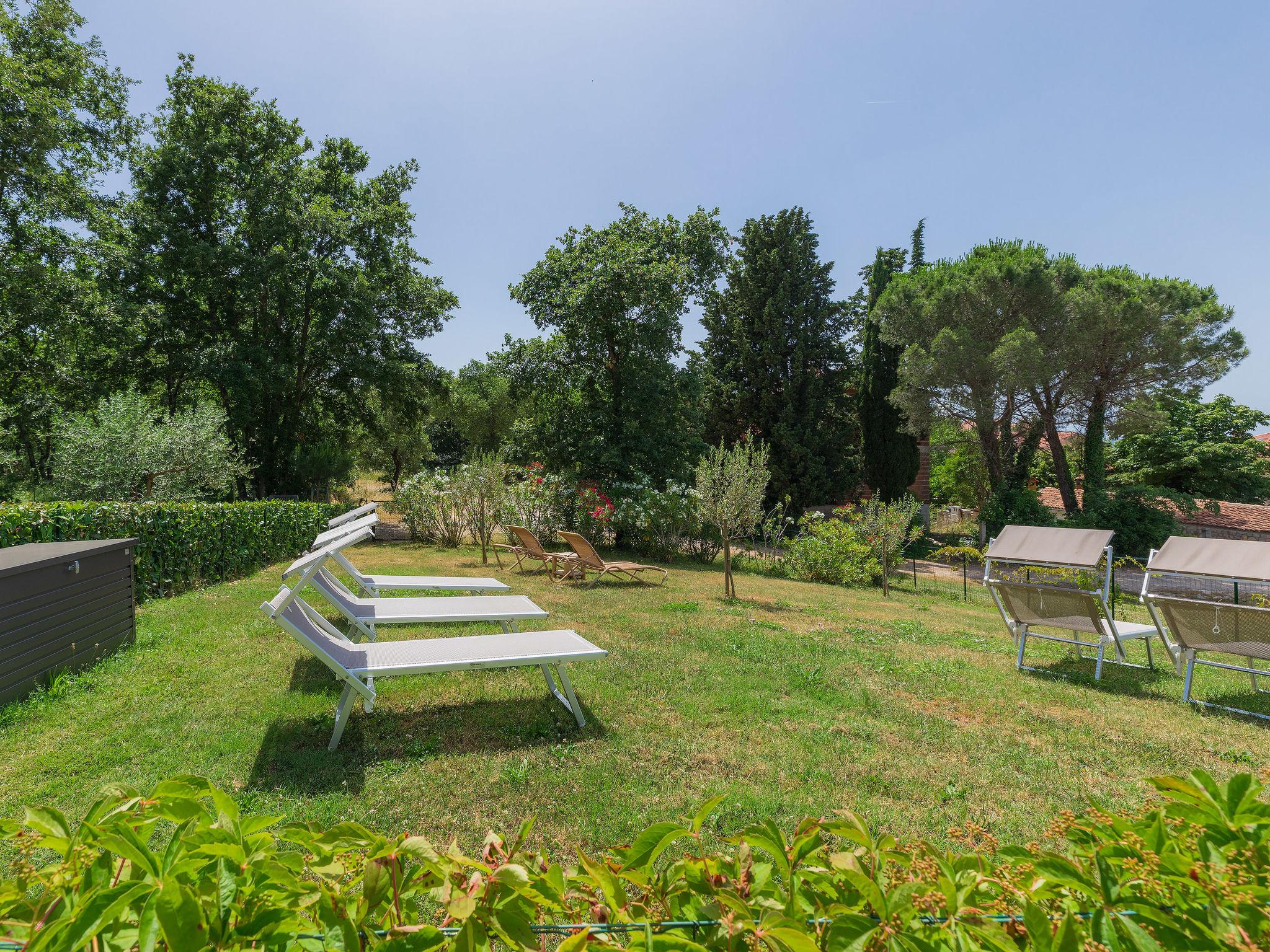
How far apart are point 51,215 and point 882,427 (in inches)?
1176

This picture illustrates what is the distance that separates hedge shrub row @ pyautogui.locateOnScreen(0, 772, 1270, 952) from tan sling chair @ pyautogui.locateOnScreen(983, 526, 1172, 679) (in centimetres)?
546

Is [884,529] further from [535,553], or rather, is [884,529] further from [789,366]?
[789,366]

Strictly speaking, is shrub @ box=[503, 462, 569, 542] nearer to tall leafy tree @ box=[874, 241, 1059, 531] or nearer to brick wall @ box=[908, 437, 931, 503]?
tall leafy tree @ box=[874, 241, 1059, 531]

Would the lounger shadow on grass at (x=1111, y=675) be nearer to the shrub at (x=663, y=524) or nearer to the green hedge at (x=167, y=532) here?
the shrub at (x=663, y=524)

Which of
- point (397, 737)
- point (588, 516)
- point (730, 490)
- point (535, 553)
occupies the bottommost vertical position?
point (397, 737)

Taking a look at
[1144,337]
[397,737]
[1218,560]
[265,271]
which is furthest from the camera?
[1144,337]

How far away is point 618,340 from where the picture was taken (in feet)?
59.2

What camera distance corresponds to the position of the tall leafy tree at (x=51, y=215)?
1527 centimetres

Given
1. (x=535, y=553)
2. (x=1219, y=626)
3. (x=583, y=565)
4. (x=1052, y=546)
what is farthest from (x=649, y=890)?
(x=535, y=553)

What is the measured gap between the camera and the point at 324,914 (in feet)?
2.64

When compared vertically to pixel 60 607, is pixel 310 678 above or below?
below

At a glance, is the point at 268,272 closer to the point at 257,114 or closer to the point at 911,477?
the point at 257,114

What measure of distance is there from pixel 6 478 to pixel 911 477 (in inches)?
1249

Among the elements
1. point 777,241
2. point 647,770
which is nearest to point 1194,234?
Result: point 647,770
